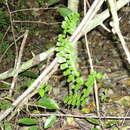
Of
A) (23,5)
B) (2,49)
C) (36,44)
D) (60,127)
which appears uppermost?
(23,5)

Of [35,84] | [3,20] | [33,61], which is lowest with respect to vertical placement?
[35,84]

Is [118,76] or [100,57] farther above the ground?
[100,57]

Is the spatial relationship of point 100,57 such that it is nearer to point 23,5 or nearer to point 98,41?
point 98,41

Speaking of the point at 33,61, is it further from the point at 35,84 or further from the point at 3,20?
the point at 3,20

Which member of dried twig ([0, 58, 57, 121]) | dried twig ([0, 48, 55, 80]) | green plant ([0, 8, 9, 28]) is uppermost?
green plant ([0, 8, 9, 28])

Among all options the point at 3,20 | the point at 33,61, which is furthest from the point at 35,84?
the point at 3,20

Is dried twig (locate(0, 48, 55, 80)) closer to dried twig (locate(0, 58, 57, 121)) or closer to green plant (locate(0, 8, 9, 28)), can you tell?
dried twig (locate(0, 58, 57, 121))

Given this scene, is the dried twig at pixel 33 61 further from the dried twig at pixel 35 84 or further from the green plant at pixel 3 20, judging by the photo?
the green plant at pixel 3 20

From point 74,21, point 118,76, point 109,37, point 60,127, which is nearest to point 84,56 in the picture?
point 109,37

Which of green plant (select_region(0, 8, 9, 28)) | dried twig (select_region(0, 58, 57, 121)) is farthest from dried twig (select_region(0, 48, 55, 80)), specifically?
green plant (select_region(0, 8, 9, 28))

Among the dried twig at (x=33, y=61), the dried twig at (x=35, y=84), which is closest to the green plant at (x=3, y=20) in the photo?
the dried twig at (x=33, y=61)

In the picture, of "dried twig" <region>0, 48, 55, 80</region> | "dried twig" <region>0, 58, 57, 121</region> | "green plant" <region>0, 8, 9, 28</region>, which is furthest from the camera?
"green plant" <region>0, 8, 9, 28</region>
